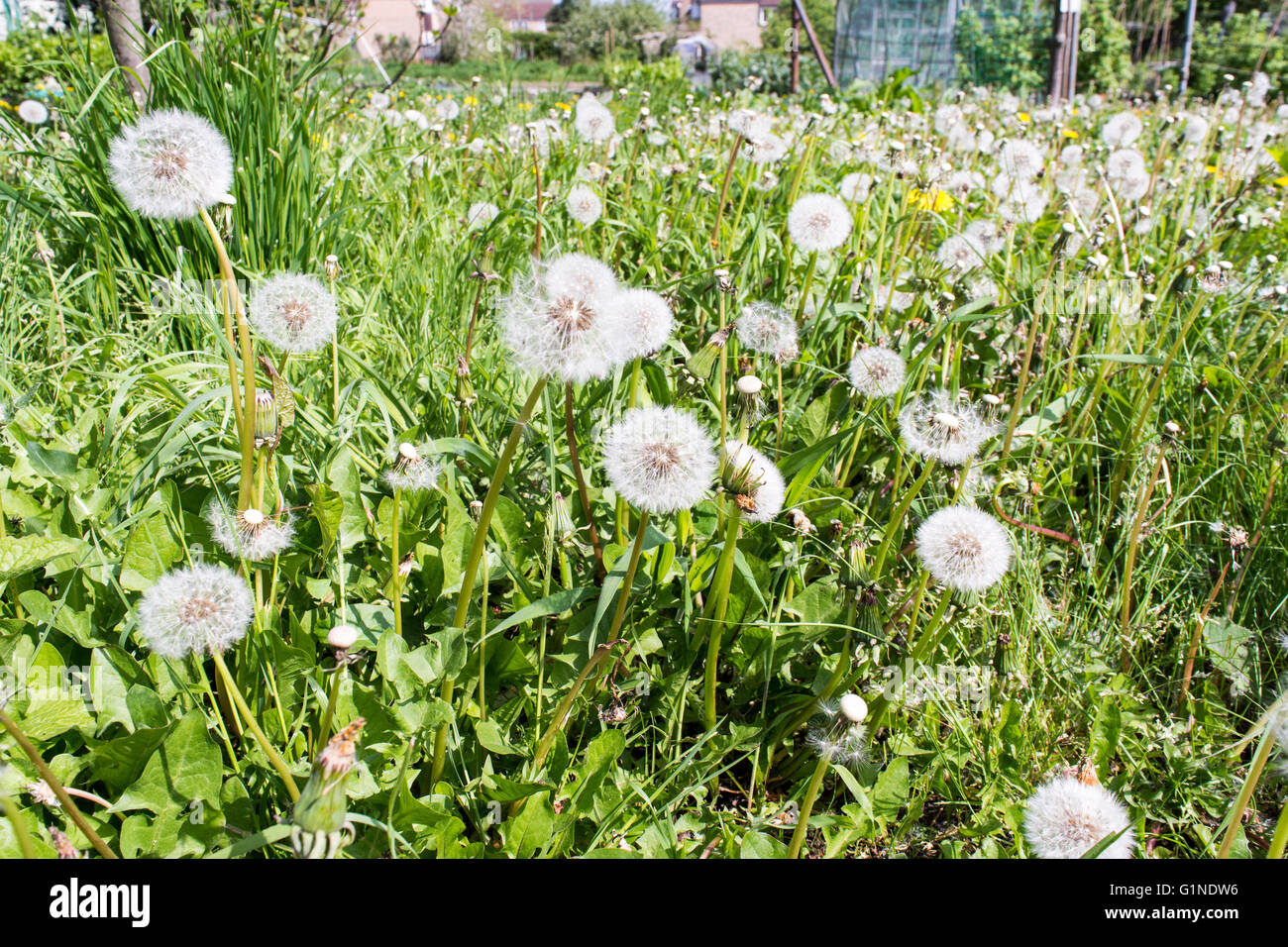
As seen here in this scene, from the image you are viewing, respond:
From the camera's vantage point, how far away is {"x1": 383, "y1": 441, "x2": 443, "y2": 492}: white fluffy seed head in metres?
1.20

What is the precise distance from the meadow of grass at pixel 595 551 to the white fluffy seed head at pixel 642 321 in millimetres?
81

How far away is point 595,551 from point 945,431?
0.62 meters

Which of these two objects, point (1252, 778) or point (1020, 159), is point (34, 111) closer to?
point (1020, 159)

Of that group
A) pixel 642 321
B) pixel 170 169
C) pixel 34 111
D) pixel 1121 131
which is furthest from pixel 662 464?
pixel 34 111

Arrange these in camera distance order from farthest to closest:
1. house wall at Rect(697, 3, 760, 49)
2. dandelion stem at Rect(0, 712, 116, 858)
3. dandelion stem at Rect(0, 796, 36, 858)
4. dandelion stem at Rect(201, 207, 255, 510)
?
house wall at Rect(697, 3, 760, 49) < dandelion stem at Rect(201, 207, 255, 510) < dandelion stem at Rect(0, 712, 116, 858) < dandelion stem at Rect(0, 796, 36, 858)

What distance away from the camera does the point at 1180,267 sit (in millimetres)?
2428

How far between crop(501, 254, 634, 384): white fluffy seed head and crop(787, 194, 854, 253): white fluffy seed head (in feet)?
3.70

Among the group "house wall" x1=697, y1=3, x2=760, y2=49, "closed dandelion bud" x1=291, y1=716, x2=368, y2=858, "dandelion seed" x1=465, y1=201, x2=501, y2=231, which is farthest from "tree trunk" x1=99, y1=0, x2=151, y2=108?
"house wall" x1=697, y1=3, x2=760, y2=49

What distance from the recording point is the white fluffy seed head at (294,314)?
58.8 inches

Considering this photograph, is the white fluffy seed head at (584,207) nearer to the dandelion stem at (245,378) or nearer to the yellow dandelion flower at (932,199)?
the yellow dandelion flower at (932,199)

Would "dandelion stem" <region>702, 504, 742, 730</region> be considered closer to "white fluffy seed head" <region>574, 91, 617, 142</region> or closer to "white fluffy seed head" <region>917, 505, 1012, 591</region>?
"white fluffy seed head" <region>917, 505, 1012, 591</region>

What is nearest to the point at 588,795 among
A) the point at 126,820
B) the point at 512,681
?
the point at 512,681

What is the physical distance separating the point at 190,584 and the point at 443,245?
1.71m

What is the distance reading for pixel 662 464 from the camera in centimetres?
112
